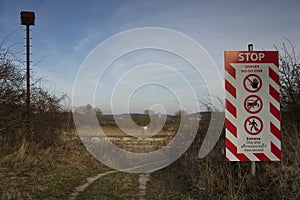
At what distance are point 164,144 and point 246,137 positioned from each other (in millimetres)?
13314

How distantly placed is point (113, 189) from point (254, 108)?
453cm

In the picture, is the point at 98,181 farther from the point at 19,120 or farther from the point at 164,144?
the point at 164,144

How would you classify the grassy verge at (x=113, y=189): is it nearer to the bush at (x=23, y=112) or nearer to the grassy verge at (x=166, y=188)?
the grassy verge at (x=166, y=188)

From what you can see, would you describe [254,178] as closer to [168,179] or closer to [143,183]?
[143,183]

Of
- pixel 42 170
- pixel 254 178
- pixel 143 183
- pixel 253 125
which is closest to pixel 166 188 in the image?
pixel 143 183

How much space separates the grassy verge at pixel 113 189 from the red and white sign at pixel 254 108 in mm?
3057

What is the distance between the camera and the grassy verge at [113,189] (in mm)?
8023

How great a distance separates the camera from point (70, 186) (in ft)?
30.9

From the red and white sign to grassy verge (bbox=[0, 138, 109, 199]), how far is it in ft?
14.3

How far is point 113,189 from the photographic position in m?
8.93

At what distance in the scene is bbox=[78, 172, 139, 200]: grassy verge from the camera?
8023 mm

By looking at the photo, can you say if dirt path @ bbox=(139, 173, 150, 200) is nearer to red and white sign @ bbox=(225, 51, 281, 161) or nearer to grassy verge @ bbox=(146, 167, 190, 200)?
grassy verge @ bbox=(146, 167, 190, 200)

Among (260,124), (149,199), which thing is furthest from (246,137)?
(149,199)

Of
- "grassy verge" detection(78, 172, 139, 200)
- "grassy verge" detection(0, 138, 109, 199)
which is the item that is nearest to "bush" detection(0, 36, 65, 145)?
"grassy verge" detection(0, 138, 109, 199)
